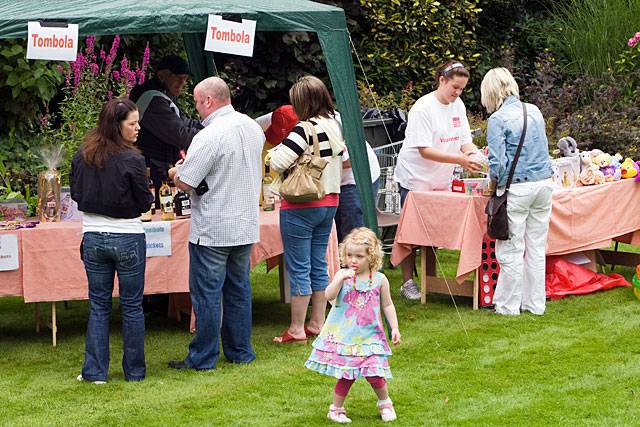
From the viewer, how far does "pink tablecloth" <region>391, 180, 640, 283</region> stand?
7.98 meters

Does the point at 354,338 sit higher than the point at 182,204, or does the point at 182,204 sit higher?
the point at 182,204

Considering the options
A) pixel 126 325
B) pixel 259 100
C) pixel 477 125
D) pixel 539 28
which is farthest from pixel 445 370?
pixel 539 28

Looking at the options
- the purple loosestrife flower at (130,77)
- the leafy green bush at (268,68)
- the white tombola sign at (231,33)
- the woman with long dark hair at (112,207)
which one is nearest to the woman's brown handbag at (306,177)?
the white tombola sign at (231,33)

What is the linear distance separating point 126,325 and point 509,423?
2.13 meters

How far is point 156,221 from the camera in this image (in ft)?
23.5

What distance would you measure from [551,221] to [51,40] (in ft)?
12.4

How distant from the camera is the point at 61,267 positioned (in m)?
7.09

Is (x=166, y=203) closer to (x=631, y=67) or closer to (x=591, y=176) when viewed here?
(x=591, y=176)

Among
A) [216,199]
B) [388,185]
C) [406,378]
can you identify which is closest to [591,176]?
[388,185]

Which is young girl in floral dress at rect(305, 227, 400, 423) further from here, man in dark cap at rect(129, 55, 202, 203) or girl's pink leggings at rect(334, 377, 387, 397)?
man in dark cap at rect(129, 55, 202, 203)

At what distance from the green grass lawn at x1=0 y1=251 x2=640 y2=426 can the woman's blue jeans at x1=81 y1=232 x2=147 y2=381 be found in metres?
0.12

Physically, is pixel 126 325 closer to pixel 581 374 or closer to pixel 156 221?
pixel 156 221

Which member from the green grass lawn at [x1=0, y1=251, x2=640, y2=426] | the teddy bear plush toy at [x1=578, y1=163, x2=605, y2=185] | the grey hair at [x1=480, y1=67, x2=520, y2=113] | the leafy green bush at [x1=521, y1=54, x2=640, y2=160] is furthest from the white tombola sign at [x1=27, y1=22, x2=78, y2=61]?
the leafy green bush at [x1=521, y1=54, x2=640, y2=160]

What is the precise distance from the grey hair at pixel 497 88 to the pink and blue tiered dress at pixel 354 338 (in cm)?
254
